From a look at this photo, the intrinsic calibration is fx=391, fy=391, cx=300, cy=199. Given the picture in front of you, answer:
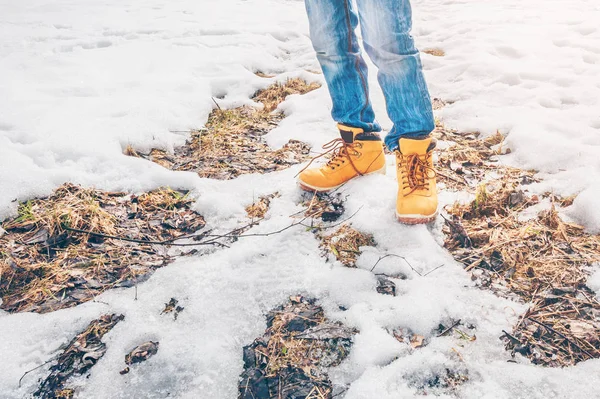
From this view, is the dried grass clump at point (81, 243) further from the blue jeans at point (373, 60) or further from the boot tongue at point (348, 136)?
the blue jeans at point (373, 60)

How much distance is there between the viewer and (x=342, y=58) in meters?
2.23

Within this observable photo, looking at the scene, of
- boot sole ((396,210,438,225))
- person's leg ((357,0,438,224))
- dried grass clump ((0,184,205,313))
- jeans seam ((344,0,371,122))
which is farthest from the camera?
jeans seam ((344,0,371,122))

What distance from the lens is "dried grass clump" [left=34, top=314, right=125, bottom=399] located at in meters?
1.36

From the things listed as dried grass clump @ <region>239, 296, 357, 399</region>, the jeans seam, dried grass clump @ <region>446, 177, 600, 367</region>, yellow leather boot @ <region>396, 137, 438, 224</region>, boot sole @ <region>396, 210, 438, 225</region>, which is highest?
the jeans seam

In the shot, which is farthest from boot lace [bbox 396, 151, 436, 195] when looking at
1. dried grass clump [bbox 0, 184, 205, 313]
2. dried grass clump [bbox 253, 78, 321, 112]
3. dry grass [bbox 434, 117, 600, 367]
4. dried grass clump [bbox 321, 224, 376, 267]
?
dried grass clump [bbox 253, 78, 321, 112]

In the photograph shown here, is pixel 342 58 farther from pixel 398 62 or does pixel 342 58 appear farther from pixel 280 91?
pixel 280 91

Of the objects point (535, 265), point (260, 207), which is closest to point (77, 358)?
point (260, 207)

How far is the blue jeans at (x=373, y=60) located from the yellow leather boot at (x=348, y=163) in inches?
2.8

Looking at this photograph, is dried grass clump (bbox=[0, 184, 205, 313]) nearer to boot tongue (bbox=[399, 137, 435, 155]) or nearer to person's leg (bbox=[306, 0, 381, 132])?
person's leg (bbox=[306, 0, 381, 132])

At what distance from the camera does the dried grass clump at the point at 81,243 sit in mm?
1767

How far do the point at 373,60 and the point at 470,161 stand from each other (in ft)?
3.52

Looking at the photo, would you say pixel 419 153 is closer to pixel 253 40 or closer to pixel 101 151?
pixel 101 151

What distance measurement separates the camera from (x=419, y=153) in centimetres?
212

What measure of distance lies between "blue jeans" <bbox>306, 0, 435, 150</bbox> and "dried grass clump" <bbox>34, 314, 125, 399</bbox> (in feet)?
5.40
